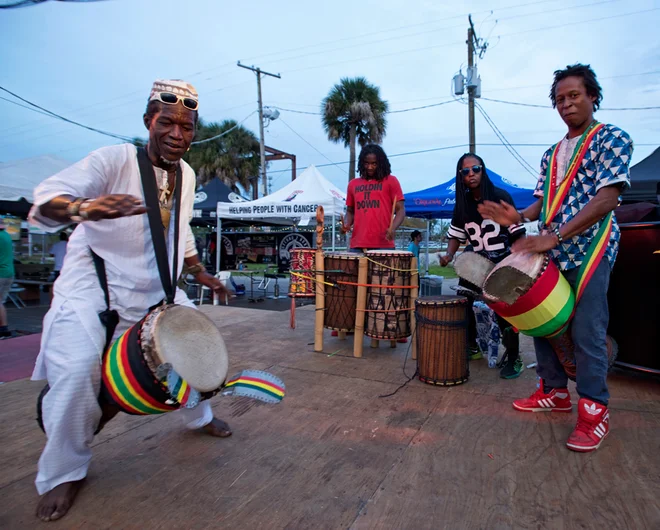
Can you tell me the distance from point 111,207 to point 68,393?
2.76 ft

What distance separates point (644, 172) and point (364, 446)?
9.03 meters

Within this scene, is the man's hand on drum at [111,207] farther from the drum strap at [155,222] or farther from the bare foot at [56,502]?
the bare foot at [56,502]

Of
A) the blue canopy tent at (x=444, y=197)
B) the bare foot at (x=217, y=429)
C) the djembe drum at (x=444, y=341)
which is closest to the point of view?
the bare foot at (x=217, y=429)

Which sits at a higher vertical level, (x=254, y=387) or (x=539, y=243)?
(x=539, y=243)

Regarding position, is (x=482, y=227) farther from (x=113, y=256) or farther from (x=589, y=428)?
(x=113, y=256)

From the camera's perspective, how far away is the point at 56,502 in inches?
72.2

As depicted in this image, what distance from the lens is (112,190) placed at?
6.64 ft

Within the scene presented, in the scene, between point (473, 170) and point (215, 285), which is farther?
point (473, 170)


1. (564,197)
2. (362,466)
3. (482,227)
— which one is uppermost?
(564,197)

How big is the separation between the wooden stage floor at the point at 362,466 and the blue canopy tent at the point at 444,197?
564 cm

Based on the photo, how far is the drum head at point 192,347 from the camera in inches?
68.2

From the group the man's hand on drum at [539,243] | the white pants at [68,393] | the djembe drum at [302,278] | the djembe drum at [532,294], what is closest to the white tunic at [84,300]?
the white pants at [68,393]

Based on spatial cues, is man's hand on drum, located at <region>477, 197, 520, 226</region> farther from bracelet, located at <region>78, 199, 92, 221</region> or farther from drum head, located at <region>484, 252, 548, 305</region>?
bracelet, located at <region>78, 199, 92, 221</region>

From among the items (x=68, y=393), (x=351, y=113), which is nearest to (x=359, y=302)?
(x=68, y=393)
